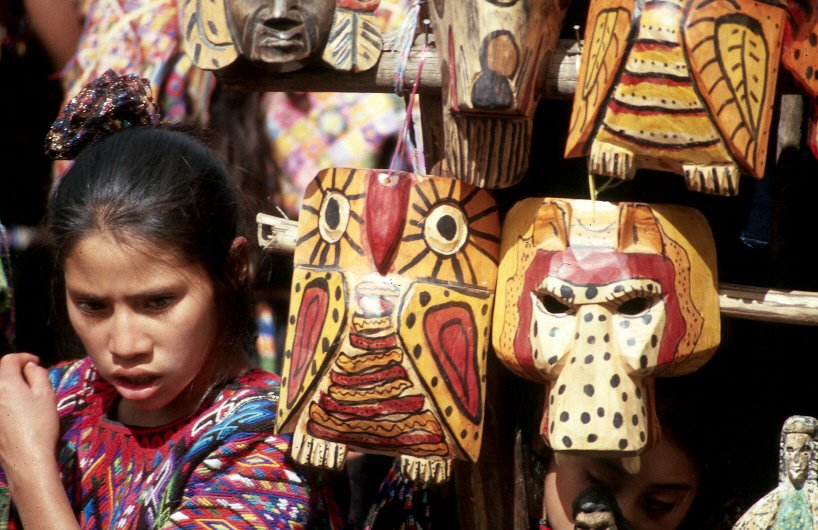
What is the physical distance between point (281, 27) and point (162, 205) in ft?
1.11

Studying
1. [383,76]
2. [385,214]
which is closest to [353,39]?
[383,76]

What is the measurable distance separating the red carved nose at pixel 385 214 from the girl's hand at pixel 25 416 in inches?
24.5

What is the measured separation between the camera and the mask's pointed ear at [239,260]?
6.07ft

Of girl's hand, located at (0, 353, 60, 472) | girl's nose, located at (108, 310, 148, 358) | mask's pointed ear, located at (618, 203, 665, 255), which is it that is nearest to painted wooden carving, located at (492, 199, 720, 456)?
mask's pointed ear, located at (618, 203, 665, 255)

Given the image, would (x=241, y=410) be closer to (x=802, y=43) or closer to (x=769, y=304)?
(x=769, y=304)

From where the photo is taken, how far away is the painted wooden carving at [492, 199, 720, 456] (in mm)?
1423

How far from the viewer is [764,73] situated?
4.63 ft

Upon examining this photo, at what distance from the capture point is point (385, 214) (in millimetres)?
1538

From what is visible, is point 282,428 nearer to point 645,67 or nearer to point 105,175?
point 105,175

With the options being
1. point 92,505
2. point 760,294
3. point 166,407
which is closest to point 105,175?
point 166,407

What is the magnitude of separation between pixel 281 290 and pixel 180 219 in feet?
2.52

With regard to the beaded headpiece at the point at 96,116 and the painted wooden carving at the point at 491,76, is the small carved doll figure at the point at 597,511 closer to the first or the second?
the painted wooden carving at the point at 491,76

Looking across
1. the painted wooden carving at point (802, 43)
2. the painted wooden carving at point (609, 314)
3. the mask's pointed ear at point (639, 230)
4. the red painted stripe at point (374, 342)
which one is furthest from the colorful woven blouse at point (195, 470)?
the painted wooden carving at point (802, 43)

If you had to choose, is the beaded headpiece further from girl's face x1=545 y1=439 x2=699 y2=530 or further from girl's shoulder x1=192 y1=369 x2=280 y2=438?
girl's face x1=545 y1=439 x2=699 y2=530
